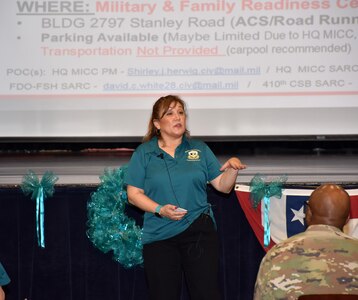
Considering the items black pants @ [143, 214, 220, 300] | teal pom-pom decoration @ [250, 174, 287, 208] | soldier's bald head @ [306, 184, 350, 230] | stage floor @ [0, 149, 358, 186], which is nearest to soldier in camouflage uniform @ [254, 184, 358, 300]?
soldier's bald head @ [306, 184, 350, 230]

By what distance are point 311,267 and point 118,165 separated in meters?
3.73

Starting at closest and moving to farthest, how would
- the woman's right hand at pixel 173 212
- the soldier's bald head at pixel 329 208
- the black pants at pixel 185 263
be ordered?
1. the soldier's bald head at pixel 329 208
2. the woman's right hand at pixel 173 212
3. the black pants at pixel 185 263

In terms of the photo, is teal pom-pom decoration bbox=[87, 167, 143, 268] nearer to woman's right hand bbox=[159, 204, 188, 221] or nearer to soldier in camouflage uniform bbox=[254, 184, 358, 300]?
woman's right hand bbox=[159, 204, 188, 221]

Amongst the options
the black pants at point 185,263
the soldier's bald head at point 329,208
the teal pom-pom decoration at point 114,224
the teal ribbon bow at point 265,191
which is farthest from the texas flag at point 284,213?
the soldier's bald head at point 329,208

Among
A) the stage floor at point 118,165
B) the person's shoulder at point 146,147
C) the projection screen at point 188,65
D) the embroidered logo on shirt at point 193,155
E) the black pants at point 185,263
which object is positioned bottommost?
the black pants at point 185,263

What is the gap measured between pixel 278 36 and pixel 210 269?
294cm

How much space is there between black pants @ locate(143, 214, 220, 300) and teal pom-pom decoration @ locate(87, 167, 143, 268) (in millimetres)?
760

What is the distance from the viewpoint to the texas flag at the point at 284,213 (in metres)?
4.52

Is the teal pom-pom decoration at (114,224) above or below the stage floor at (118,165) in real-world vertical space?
below

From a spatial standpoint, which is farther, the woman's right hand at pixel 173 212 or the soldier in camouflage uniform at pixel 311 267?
the woman's right hand at pixel 173 212

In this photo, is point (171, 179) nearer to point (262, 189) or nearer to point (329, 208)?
point (262, 189)

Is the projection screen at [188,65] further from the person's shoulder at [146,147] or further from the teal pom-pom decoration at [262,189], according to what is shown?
the person's shoulder at [146,147]

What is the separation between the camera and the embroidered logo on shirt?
3841 mm

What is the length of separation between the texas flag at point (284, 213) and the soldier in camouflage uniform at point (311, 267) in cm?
220
